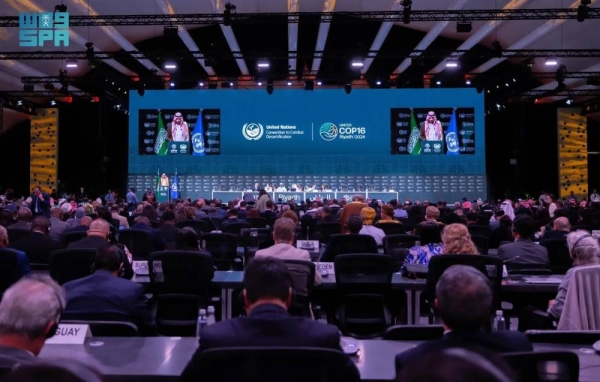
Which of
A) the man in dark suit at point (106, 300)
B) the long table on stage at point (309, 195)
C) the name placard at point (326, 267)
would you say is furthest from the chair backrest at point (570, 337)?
the long table on stage at point (309, 195)

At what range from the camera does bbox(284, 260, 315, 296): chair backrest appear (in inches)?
179

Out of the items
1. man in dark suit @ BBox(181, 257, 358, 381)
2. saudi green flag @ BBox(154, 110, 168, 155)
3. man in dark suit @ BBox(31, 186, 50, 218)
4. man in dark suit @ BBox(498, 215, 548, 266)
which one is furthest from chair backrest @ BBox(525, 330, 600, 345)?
saudi green flag @ BBox(154, 110, 168, 155)

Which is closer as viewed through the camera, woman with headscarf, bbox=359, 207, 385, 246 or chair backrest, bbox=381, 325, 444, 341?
chair backrest, bbox=381, 325, 444, 341

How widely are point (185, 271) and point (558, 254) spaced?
416cm

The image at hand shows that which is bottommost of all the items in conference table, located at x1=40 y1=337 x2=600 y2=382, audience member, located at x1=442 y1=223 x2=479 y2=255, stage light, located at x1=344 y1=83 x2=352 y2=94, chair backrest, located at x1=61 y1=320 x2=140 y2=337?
conference table, located at x1=40 y1=337 x2=600 y2=382

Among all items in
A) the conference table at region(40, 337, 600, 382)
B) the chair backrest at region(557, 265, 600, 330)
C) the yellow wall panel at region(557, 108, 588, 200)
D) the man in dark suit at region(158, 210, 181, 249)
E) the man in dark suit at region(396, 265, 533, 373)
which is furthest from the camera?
the yellow wall panel at region(557, 108, 588, 200)

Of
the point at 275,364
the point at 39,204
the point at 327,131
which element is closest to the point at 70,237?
the point at 275,364

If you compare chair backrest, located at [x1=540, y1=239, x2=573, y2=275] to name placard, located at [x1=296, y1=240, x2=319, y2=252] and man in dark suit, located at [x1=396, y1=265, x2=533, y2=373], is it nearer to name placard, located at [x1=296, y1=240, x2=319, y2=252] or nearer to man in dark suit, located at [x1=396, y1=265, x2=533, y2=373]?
name placard, located at [x1=296, y1=240, x2=319, y2=252]

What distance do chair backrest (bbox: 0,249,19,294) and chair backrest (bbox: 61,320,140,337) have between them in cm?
200

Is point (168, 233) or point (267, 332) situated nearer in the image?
point (267, 332)

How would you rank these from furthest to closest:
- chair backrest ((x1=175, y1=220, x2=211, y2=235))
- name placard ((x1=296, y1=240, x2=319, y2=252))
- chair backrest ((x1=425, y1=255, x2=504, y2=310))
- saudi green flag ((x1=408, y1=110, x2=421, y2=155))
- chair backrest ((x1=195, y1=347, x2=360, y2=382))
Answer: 1. saudi green flag ((x1=408, y1=110, x2=421, y2=155))
2. chair backrest ((x1=175, y1=220, x2=211, y2=235))
3. name placard ((x1=296, y1=240, x2=319, y2=252))
4. chair backrest ((x1=425, y1=255, x2=504, y2=310))
5. chair backrest ((x1=195, y1=347, x2=360, y2=382))

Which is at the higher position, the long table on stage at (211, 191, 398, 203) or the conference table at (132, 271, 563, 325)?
the long table on stage at (211, 191, 398, 203)

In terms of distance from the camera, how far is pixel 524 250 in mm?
6016

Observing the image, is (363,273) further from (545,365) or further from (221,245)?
(545,365)
